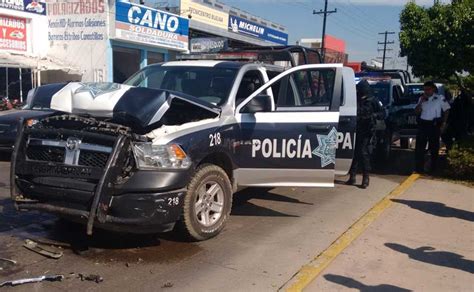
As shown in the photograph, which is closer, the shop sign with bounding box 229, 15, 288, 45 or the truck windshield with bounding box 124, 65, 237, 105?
the truck windshield with bounding box 124, 65, 237, 105

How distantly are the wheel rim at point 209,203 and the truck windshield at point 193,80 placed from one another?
40.2 inches

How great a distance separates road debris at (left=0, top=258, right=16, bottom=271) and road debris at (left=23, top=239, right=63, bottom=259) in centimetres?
29

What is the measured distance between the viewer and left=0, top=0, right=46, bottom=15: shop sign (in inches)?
843

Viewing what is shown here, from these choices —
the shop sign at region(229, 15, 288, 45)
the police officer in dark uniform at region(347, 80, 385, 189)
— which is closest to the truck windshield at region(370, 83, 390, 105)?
the police officer in dark uniform at region(347, 80, 385, 189)

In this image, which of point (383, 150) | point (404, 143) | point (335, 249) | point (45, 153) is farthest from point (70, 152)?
point (404, 143)

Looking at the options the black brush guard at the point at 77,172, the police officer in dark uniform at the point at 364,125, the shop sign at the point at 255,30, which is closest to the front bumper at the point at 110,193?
the black brush guard at the point at 77,172

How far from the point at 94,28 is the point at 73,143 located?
2009 centimetres

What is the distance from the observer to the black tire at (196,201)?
4918 mm

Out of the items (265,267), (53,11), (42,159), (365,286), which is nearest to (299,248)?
(265,267)

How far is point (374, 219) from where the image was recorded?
6211 millimetres

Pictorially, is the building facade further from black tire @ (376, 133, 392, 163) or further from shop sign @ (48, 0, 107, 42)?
black tire @ (376, 133, 392, 163)

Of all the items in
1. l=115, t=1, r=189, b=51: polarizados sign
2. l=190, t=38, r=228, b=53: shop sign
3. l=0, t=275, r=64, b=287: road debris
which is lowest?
l=0, t=275, r=64, b=287: road debris

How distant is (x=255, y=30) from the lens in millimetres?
37531

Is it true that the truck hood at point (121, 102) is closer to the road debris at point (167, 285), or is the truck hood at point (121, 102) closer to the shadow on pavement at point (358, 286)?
the road debris at point (167, 285)
